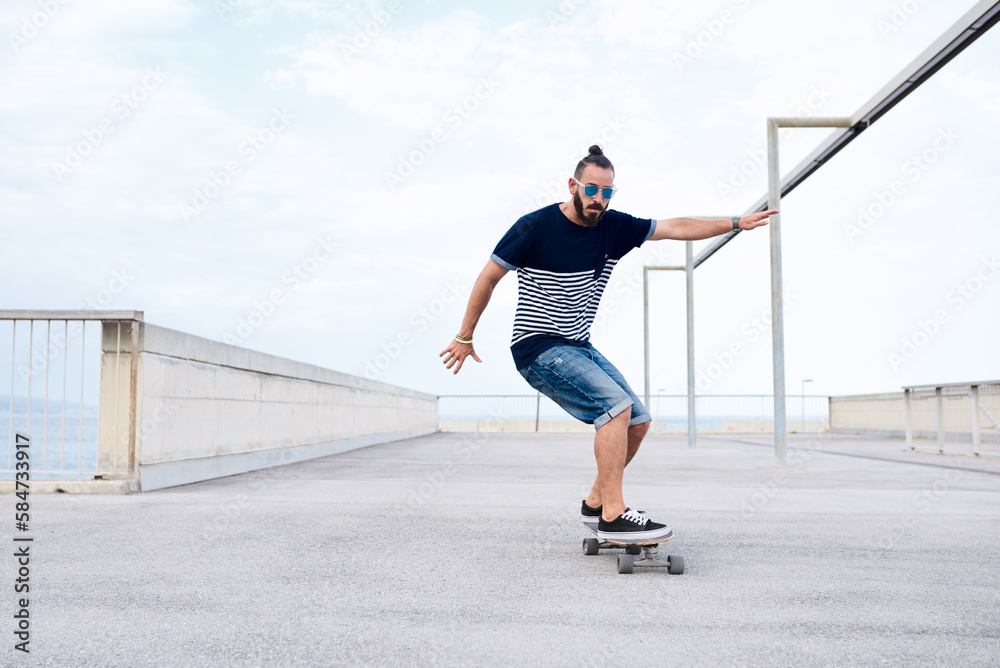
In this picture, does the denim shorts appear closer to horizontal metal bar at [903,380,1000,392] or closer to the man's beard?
the man's beard

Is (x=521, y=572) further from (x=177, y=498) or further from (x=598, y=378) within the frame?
(x=177, y=498)

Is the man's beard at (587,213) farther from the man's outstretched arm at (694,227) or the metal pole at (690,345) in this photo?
the metal pole at (690,345)

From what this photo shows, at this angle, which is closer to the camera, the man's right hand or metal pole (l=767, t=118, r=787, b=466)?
the man's right hand

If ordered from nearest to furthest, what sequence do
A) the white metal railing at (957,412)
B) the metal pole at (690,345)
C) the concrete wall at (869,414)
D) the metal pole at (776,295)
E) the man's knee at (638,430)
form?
the man's knee at (638,430) → the metal pole at (776,295) → the white metal railing at (957,412) → the metal pole at (690,345) → the concrete wall at (869,414)

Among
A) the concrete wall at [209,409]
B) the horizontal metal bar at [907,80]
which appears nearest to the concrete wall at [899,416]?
the horizontal metal bar at [907,80]

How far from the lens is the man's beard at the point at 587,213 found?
3740 millimetres

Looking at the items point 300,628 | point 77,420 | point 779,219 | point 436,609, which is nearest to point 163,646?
point 300,628

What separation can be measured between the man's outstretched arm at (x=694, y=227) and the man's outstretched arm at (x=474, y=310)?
92 cm

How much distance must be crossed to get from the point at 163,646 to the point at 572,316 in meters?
2.27

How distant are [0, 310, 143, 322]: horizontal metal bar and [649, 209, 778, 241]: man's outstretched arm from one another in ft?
15.8

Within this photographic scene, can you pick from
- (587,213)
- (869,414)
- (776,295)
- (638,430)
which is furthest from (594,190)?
(869,414)

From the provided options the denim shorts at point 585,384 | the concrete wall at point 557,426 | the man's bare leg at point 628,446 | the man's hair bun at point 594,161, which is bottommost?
the concrete wall at point 557,426

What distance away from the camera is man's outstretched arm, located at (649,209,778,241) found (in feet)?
13.4

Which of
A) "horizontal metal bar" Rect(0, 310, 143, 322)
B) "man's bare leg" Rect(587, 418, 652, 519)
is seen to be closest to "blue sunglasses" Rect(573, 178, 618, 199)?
"man's bare leg" Rect(587, 418, 652, 519)
